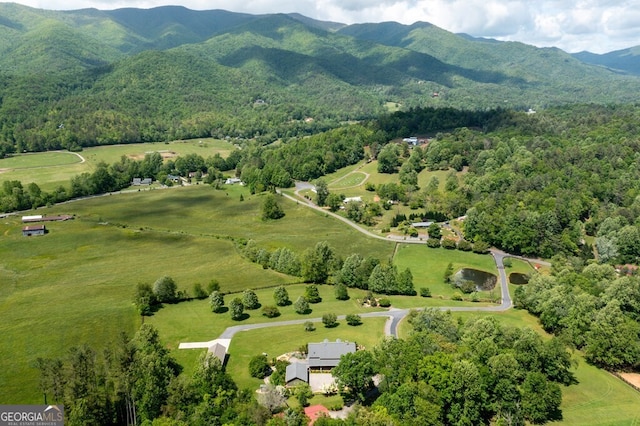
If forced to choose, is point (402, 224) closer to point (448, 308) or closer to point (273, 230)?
point (273, 230)

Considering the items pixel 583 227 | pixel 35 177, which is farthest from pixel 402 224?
pixel 35 177

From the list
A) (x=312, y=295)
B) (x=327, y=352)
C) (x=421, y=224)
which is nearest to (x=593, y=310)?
(x=327, y=352)

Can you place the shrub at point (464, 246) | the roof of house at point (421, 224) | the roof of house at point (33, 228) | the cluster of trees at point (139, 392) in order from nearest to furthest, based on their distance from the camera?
the cluster of trees at point (139, 392), the shrub at point (464, 246), the roof of house at point (33, 228), the roof of house at point (421, 224)

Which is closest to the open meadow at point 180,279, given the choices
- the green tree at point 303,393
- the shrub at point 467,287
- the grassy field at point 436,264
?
the grassy field at point 436,264

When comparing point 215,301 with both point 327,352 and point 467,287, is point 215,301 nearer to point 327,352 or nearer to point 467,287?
point 327,352

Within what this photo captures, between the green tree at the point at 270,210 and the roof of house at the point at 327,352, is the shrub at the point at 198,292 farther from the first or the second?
the green tree at the point at 270,210

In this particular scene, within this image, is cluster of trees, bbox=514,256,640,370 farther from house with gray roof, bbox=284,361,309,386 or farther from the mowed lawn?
house with gray roof, bbox=284,361,309,386

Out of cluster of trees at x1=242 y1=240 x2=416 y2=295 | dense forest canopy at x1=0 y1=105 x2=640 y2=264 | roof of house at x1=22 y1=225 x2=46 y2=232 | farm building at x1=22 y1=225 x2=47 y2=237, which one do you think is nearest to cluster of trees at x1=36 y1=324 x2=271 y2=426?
cluster of trees at x1=242 y1=240 x2=416 y2=295
